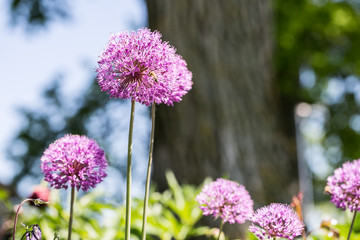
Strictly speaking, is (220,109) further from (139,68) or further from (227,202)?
(139,68)

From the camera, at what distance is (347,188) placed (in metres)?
0.86

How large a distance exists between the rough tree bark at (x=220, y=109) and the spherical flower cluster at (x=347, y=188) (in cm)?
270

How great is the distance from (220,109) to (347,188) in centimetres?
298

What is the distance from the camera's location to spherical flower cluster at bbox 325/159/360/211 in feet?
2.78

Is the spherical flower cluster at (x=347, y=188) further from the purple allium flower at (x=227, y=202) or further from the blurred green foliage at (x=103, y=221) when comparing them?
the blurred green foliage at (x=103, y=221)

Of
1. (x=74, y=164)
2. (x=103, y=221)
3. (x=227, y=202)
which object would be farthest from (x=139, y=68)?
(x=103, y=221)

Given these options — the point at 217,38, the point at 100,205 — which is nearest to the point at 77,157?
the point at 100,205

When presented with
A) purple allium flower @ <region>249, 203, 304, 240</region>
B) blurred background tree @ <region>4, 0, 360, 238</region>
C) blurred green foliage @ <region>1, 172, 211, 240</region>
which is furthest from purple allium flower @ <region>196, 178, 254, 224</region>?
blurred background tree @ <region>4, 0, 360, 238</region>

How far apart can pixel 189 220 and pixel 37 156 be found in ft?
21.2

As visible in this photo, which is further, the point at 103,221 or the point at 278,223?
the point at 103,221

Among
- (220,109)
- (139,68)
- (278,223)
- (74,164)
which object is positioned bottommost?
(278,223)

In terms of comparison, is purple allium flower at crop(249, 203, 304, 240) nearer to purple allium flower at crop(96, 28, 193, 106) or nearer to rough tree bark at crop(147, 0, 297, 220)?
purple allium flower at crop(96, 28, 193, 106)

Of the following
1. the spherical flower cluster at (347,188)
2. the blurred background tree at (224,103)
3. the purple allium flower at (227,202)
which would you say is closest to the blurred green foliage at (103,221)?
the purple allium flower at (227,202)

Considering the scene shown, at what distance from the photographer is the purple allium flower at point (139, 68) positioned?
79 centimetres
